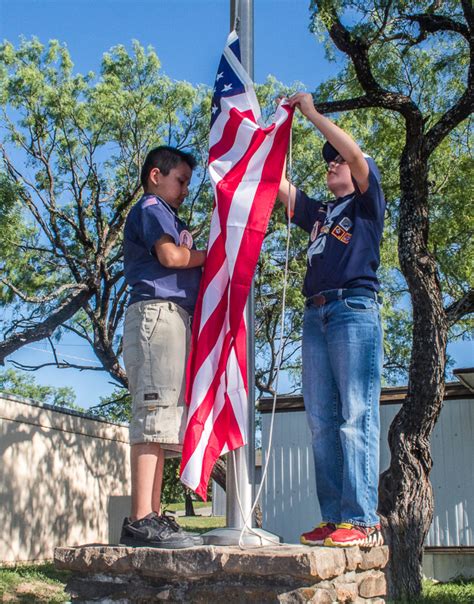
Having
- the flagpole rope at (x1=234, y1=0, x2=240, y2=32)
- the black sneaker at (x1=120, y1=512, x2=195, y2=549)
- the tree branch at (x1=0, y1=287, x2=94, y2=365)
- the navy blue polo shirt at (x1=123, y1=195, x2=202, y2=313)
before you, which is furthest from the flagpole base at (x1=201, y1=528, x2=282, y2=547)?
the tree branch at (x1=0, y1=287, x2=94, y2=365)

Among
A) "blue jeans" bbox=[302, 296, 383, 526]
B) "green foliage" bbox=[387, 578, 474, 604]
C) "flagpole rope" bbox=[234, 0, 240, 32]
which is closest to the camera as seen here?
"blue jeans" bbox=[302, 296, 383, 526]

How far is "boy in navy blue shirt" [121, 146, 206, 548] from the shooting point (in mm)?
3104

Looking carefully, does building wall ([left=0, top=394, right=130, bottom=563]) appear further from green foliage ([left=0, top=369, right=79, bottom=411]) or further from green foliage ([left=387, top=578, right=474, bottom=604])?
green foliage ([left=0, top=369, right=79, bottom=411])

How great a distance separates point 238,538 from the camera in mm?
3143

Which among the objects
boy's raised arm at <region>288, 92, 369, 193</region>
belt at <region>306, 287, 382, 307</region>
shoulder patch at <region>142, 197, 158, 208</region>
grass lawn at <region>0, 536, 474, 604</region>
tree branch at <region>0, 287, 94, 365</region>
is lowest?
grass lawn at <region>0, 536, 474, 604</region>

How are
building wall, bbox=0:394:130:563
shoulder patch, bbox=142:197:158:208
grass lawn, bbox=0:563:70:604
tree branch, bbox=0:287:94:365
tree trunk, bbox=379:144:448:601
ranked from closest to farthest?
shoulder patch, bbox=142:197:158:208 → grass lawn, bbox=0:563:70:604 → tree trunk, bbox=379:144:448:601 → building wall, bbox=0:394:130:563 → tree branch, bbox=0:287:94:365

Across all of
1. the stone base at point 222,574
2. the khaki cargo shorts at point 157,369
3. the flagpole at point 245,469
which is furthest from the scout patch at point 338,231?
the stone base at point 222,574

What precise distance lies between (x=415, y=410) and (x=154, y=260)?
231 inches

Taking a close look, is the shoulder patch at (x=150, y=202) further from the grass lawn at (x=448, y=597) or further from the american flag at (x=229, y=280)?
the grass lawn at (x=448, y=597)

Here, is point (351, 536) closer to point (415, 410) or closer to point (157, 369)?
point (157, 369)

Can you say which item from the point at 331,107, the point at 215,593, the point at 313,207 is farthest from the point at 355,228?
the point at 331,107

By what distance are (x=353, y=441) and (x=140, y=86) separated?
→ 13.7 m

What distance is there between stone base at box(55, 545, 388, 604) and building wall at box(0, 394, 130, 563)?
7372mm

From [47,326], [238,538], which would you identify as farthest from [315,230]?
[47,326]
